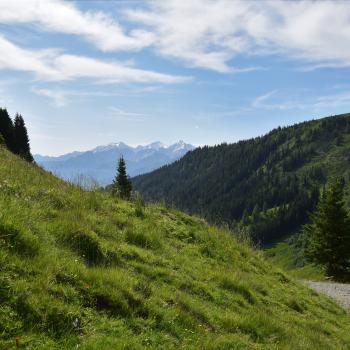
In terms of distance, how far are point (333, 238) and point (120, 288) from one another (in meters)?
36.4

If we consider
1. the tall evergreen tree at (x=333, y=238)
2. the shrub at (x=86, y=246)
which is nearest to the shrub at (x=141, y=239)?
the shrub at (x=86, y=246)

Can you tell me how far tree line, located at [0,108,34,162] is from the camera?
7094 centimetres

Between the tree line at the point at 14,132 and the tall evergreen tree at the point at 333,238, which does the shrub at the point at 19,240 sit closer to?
the tall evergreen tree at the point at 333,238

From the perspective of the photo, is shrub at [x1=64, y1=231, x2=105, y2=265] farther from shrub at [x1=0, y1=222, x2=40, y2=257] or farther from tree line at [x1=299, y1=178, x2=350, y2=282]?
tree line at [x1=299, y1=178, x2=350, y2=282]

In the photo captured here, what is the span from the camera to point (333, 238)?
40.0 meters

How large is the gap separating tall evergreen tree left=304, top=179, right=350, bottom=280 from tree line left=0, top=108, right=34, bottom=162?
147 ft

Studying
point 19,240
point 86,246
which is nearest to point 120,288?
point 86,246

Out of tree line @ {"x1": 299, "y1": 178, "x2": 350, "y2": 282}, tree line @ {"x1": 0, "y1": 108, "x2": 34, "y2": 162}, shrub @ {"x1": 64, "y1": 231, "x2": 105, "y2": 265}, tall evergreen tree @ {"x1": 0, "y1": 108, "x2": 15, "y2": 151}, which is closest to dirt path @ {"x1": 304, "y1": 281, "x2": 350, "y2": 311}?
shrub @ {"x1": 64, "y1": 231, "x2": 105, "y2": 265}

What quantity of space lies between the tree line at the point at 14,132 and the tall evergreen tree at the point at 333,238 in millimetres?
44745

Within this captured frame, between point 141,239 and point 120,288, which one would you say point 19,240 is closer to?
point 120,288

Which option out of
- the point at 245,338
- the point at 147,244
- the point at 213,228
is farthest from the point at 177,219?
the point at 245,338

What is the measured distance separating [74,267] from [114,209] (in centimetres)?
681

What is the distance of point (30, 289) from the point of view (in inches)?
245

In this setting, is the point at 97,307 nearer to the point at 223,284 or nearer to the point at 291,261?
the point at 223,284
